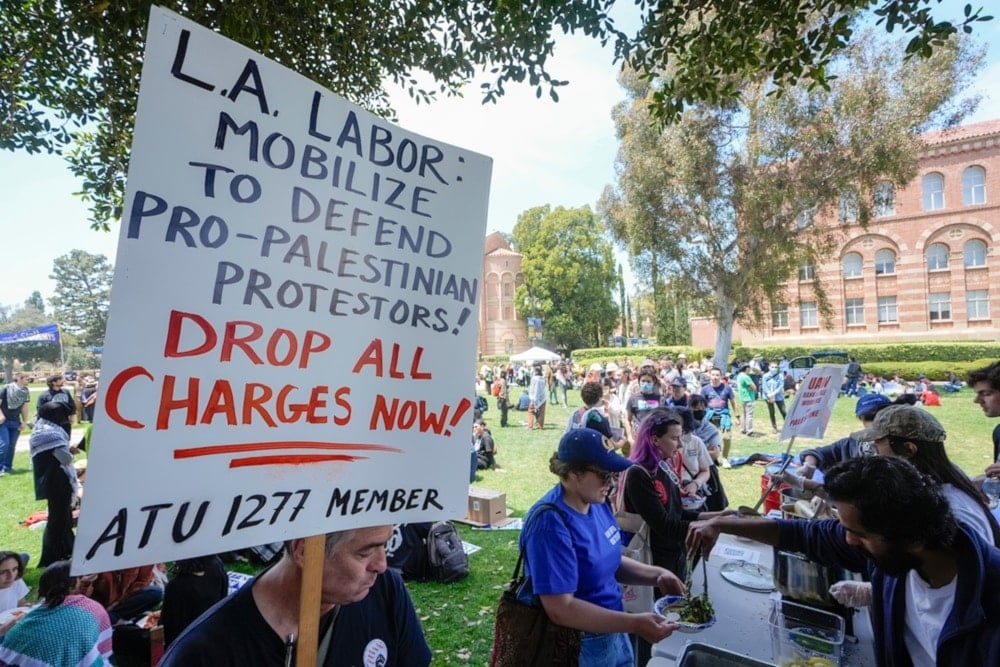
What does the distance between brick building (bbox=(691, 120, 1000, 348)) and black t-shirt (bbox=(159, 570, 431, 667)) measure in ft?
105

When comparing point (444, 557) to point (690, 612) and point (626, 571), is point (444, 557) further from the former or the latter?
point (690, 612)

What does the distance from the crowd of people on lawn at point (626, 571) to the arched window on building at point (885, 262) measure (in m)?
37.4

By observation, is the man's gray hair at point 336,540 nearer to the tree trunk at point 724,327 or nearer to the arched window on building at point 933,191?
the tree trunk at point 724,327

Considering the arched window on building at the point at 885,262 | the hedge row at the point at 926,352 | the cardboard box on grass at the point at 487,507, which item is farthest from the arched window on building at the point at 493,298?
the cardboard box on grass at the point at 487,507

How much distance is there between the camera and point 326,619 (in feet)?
5.05

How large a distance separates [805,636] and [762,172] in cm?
2003

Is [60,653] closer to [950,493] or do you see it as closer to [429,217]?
[429,217]

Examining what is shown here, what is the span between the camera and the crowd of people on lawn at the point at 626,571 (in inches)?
58.0

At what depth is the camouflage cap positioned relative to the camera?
2.44 m

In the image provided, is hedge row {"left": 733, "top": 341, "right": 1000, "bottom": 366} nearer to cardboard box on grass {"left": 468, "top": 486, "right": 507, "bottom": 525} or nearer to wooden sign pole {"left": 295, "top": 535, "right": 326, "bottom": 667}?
cardboard box on grass {"left": 468, "top": 486, "right": 507, "bottom": 525}

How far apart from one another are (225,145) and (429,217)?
1.91 feet

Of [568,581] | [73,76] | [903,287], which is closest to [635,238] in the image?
[73,76]

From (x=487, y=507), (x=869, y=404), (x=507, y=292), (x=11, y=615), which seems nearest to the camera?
(x=11, y=615)

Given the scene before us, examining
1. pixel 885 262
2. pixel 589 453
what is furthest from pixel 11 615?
pixel 885 262
